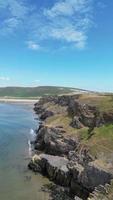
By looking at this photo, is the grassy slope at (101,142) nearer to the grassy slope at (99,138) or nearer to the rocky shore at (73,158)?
the grassy slope at (99,138)

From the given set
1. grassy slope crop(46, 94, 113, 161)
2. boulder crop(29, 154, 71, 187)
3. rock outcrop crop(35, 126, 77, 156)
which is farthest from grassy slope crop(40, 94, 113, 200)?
boulder crop(29, 154, 71, 187)

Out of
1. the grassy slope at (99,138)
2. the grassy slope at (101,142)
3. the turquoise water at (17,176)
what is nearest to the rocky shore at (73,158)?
the grassy slope at (101,142)

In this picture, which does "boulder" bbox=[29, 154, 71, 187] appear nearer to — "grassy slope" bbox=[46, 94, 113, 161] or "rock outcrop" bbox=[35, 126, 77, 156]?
"grassy slope" bbox=[46, 94, 113, 161]

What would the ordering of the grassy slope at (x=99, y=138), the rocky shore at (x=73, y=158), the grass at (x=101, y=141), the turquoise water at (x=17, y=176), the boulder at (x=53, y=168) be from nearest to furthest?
the rocky shore at (x=73, y=158) → the turquoise water at (x=17, y=176) → the boulder at (x=53, y=168) → the grass at (x=101, y=141) → the grassy slope at (x=99, y=138)

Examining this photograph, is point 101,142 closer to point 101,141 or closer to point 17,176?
point 101,141

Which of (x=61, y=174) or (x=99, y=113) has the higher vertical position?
(x=99, y=113)

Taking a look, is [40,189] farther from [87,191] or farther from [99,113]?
[99,113]

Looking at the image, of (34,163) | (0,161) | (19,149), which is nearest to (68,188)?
(34,163)

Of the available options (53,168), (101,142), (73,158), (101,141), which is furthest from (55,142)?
(53,168)
